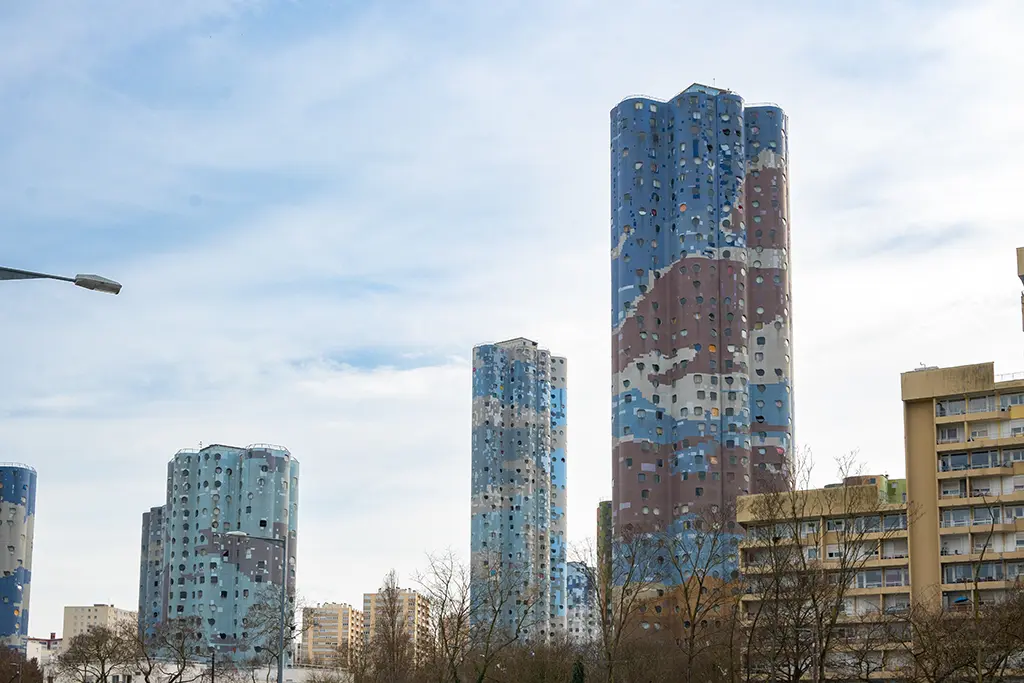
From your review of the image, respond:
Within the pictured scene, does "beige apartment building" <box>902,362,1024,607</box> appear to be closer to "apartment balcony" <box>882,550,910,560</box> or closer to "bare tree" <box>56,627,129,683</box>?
"apartment balcony" <box>882,550,910,560</box>

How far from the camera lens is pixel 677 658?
72.9m

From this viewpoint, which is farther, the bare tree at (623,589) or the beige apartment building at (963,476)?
the beige apartment building at (963,476)

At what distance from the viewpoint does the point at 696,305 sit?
99.9 meters

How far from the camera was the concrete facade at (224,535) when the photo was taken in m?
129

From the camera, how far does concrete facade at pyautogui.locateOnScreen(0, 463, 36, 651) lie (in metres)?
150

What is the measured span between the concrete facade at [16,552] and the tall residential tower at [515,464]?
4946 centimetres

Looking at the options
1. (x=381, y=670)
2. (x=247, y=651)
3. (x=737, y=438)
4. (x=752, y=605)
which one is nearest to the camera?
(x=381, y=670)

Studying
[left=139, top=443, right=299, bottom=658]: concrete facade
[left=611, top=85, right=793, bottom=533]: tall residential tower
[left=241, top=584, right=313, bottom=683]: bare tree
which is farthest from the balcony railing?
[left=139, top=443, right=299, bottom=658]: concrete facade

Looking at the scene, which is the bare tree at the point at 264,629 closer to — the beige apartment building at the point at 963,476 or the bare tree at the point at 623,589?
the bare tree at the point at 623,589

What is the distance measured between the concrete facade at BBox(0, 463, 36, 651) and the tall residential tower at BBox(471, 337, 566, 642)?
49465 mm

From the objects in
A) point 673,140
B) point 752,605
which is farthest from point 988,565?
point 673,140

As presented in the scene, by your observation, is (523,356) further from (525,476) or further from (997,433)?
(997,433)

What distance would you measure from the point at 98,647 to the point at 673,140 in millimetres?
54164

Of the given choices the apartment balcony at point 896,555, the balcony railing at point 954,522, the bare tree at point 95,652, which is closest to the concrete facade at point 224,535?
the bare tree at point 95,652
